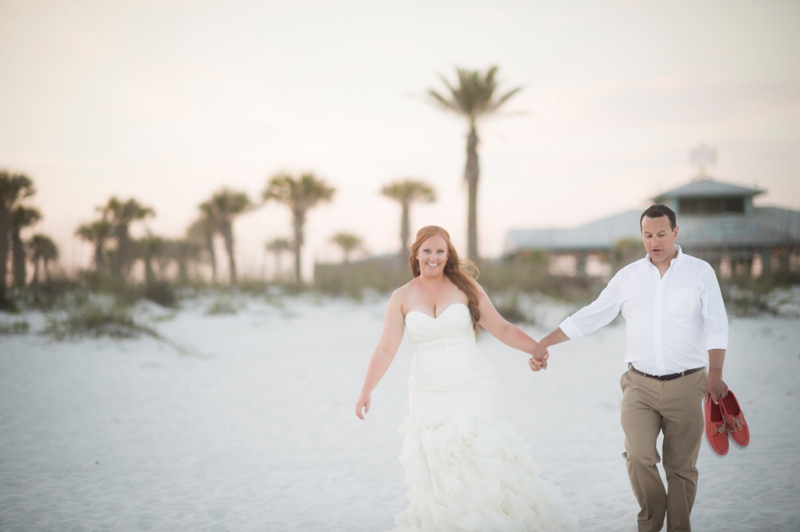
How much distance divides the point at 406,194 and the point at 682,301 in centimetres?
2607

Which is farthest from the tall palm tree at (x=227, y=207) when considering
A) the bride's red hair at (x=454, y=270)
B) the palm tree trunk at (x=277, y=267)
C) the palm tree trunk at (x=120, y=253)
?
the bride's red hair at (x=454, y=270)

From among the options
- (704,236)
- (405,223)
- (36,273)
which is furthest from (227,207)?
(704,236)

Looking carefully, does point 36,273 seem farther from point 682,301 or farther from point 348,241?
point 348,241

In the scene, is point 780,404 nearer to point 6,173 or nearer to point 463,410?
point 463,410

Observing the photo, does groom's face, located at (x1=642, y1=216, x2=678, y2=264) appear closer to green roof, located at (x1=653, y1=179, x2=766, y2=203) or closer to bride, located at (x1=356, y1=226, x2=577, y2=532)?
bride, located at (x1=356, y1=226, x2=577, y2=532)

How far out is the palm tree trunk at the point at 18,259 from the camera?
51.1 feet

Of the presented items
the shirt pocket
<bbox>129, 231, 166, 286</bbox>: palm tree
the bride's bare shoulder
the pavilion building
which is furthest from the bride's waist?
<bbox>129, 231, 166, 286</bbox>: palm tree

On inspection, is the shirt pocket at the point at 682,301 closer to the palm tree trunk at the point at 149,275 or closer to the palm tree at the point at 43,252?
the palm tree at the point at 43,252

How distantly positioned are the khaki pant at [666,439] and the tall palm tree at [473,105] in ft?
46.3

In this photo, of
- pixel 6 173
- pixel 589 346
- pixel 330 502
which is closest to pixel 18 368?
pixel 330 502

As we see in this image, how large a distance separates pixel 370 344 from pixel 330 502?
9748 mm

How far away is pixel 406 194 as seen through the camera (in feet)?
96.2

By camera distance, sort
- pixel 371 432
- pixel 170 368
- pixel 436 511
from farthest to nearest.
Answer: pixel 170 368
pixel 371 432
pixel 436 511

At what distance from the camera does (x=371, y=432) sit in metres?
7.98
